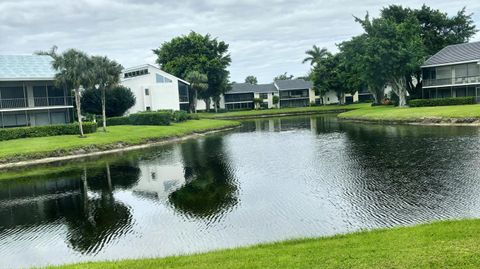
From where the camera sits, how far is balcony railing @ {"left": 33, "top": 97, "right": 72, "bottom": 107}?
51.3 meters

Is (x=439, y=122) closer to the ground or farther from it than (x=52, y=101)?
closer to the ground

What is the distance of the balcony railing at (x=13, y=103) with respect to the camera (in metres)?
49.2

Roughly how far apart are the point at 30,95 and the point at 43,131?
8.12 m

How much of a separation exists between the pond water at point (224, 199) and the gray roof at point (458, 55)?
37362 mm

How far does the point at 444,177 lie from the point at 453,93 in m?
53.2

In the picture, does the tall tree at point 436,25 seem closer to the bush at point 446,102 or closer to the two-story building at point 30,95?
the bush at point 446,102

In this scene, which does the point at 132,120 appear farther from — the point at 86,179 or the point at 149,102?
the point at 86,179

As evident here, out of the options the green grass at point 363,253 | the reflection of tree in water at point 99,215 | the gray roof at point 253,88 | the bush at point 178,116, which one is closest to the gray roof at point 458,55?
the bush at point 178,116

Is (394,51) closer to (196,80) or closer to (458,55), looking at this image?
(458,55)

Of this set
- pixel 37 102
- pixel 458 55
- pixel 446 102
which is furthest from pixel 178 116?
pixel 458 55

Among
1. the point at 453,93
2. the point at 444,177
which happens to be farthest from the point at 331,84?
the point at 444,177

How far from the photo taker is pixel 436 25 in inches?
3145

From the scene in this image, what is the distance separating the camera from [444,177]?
19953mm

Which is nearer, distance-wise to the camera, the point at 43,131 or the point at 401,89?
the point at 43,131
